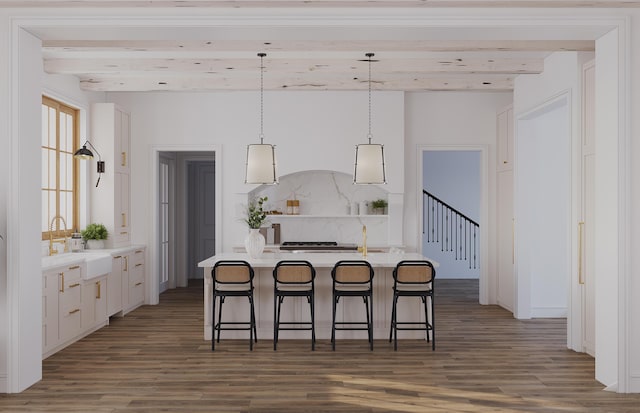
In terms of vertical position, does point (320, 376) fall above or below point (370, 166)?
below

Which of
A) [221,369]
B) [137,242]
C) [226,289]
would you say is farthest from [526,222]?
[137,242]

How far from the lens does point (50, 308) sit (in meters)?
5.70

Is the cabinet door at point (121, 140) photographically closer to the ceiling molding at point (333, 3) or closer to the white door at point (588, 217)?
the ceiling molding at point (333, 3)

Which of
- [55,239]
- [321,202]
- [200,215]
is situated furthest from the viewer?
[200,215]

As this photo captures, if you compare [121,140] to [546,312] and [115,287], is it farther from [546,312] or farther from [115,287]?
[546,312]

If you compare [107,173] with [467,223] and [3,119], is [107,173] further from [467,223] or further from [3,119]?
[467,223]

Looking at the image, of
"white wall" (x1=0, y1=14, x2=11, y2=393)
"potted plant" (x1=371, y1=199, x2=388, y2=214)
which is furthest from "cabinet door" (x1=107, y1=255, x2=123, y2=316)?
"potted plant" (x1=371, y1=199, x2=388, y2=214)

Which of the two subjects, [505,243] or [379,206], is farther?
[379,206]

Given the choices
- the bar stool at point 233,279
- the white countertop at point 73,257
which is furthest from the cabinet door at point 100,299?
the bar stool at point 233,279

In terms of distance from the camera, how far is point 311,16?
4445 millimetres

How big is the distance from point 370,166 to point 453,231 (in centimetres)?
582

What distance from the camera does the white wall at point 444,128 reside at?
29.3 feet

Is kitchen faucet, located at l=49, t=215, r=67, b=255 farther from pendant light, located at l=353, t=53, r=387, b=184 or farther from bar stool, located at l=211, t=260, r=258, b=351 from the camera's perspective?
pendant light, located at l=353, t=53, r=387, b=184

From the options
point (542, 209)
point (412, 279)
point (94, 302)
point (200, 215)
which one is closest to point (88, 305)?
point (94, 302)
